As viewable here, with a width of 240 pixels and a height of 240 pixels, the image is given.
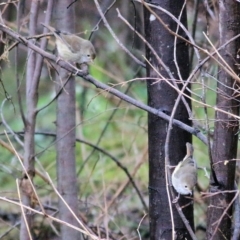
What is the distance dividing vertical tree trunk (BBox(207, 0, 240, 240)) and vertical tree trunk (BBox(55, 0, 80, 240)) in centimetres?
113

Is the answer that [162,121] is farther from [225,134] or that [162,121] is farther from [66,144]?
[66,144]

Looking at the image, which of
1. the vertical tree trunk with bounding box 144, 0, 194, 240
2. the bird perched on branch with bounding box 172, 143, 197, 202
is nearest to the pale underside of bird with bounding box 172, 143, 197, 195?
the bird perched on branch with bounding box 172, 143, 197, 202

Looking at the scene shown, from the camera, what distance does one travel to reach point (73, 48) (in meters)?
2.89

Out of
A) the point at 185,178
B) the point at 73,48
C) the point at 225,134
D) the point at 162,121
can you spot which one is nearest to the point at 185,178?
the point at 185,178

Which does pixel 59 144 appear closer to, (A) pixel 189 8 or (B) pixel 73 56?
(B) pixel 73 56

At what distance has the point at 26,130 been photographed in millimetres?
3309

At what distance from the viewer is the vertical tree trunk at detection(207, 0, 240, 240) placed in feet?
7.59

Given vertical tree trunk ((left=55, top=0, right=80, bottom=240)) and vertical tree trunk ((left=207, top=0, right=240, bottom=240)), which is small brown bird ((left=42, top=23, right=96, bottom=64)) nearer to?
vertical tree trunk ((left=55, top=0, right=80, bottom=240))

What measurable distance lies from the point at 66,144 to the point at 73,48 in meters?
0.69

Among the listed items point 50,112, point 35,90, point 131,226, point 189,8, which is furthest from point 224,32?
point 50,112

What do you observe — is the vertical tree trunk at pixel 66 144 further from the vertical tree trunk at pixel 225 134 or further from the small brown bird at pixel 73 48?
the vertical tree trunk at pixel 225 134

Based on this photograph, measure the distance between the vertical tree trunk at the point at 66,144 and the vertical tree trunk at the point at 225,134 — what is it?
1.13 m

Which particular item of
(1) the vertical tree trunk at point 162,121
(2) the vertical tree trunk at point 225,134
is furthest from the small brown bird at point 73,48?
(2) the vertical tree trunk at point 225,134

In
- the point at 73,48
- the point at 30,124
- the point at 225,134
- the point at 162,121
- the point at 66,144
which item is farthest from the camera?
the point at 66,144
